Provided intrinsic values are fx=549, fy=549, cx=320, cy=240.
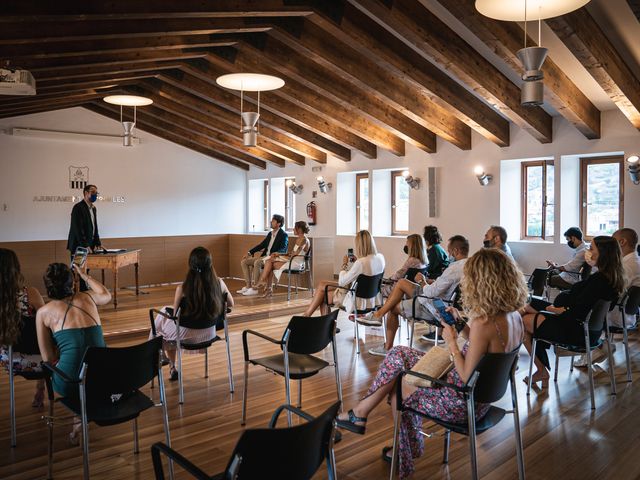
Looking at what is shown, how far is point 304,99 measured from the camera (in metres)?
7.77

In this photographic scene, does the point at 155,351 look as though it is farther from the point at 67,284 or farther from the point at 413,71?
the point at 413,71

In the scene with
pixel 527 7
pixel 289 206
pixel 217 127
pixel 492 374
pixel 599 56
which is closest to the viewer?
pixel 492 374

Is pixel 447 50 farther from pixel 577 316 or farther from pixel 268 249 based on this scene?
pixel 268 249

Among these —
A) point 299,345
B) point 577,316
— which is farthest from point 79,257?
point 577,316

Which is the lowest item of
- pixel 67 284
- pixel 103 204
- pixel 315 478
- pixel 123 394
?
pixel 315 478

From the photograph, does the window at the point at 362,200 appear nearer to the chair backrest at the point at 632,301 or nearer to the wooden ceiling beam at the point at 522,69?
the wooden ceiling beam at the point at 522,69

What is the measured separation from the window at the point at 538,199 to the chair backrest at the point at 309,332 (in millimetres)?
5756

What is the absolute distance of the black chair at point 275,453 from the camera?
166 centimetres

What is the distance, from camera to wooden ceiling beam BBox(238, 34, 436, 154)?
6402 millimetres

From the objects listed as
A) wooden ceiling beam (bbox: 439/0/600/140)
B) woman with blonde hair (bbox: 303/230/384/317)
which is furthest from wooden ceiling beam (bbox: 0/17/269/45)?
woman with blonde hair (bbox: 303/230/384/317)

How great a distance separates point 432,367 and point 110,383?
5.21ft

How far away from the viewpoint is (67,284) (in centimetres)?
308

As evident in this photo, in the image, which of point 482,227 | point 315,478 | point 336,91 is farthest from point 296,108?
point 315,478

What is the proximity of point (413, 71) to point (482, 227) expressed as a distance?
3.24 metres
